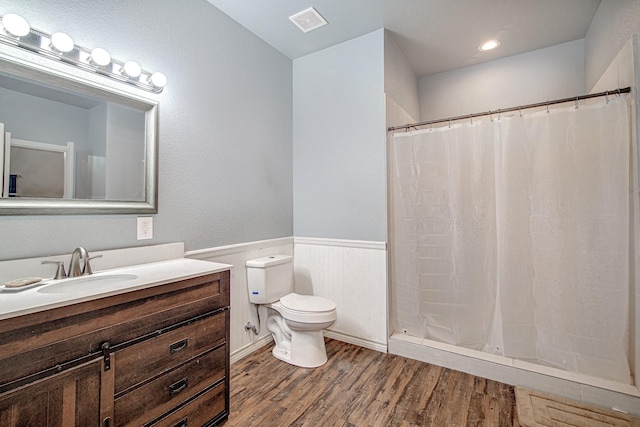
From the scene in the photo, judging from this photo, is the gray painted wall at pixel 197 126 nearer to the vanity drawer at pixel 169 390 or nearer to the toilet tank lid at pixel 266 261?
the toilet tank lid at pixel 266 261

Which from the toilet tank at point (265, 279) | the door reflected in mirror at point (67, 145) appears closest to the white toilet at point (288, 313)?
the toilet tank at point (265, 279)

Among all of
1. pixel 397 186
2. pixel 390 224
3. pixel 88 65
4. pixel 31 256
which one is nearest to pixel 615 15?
pixel 397 186

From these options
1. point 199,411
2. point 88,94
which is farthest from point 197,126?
point 199,411

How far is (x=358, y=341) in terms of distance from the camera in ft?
7.93

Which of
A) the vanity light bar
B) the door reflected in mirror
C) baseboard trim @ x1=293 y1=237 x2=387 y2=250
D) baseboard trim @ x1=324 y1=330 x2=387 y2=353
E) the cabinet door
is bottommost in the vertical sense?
baseboard trim @ x1=324 y1=330 x2=387 y2=353

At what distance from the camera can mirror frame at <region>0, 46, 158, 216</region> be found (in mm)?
1198

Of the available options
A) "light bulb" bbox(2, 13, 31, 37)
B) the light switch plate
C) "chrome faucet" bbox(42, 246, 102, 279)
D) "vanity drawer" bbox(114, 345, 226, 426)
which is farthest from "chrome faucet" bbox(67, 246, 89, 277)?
"light bulb" bbox(2, 13, 31, 37)

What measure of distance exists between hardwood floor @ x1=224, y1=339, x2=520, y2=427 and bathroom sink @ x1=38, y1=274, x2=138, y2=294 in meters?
0.94

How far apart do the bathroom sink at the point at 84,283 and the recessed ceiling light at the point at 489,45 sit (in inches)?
125

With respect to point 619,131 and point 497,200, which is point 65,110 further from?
point 619,131

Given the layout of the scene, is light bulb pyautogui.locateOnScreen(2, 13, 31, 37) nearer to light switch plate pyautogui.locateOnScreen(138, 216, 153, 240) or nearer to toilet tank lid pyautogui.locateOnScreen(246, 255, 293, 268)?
light switch plate pyautogui.locateOnScreen(138, 216, 153, 240)

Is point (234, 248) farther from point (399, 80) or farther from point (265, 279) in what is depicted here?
point (399, 80)

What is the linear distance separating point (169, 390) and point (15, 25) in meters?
1.61

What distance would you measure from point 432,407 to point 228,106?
2375mm
